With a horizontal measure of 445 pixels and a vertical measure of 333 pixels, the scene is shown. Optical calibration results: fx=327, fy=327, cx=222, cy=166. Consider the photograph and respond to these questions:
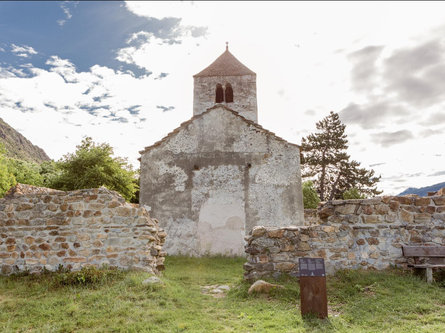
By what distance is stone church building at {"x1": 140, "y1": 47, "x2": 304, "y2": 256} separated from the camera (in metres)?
12.9

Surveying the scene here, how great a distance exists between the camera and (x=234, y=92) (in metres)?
23.9

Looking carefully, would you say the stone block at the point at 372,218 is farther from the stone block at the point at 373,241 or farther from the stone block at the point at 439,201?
the stone block at the point at 439,201

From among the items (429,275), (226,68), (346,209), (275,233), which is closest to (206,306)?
(275,233)

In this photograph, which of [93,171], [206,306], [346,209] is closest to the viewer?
[206,306]

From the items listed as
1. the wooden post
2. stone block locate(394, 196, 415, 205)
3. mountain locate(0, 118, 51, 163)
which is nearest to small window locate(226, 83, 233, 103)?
stone block locate(394, 196, 415, 205)

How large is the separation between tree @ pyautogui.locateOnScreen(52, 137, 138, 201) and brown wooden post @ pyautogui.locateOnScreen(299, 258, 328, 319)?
14.0 meters

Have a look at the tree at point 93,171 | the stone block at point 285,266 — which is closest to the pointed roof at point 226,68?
the tree at point 93,171

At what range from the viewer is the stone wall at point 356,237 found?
23.7 feet

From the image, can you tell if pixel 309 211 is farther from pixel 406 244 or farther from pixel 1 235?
A: pixel 1 235

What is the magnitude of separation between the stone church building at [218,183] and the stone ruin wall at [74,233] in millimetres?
5227

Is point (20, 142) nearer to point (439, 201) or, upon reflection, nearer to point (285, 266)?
point (285, 266)

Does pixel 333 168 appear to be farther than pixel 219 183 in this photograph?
Yes

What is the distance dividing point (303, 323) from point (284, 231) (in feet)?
9.04

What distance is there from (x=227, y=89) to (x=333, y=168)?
16637 millimetres
